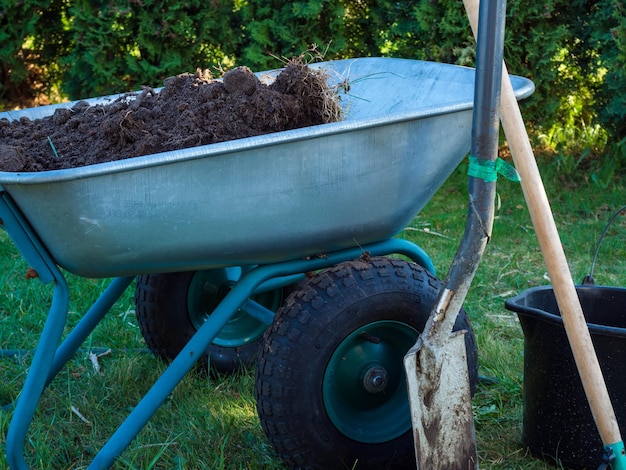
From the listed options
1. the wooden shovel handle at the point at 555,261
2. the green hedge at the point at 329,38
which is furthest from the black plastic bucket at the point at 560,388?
the green hedge at the point at 329,38

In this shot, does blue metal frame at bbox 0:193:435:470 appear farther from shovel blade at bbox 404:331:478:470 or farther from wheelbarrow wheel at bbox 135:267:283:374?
wheelbarrow wheel at bbox 135:267:283:374

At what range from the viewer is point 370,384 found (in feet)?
6.18

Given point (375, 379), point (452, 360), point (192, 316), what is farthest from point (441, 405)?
point (192, 316)

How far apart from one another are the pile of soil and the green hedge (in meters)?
2.28

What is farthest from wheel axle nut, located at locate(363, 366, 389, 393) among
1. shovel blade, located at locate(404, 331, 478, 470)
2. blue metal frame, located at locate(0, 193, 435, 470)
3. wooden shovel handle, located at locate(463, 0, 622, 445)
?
wooden shovel handle, located at locate(463, 0, 622, 445)

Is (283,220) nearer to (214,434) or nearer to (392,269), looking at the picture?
(392,269)

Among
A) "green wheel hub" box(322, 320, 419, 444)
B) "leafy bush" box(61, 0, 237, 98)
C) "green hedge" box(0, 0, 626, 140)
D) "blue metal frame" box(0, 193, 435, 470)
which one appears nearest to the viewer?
"blue metal frame" box(0, 193, 435, 470)

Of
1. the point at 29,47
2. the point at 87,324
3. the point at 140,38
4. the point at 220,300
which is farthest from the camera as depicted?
the point at 29,47

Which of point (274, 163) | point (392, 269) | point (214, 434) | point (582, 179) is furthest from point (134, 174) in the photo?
point (582, 179)

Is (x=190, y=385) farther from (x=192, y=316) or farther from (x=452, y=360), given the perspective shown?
(x=452, y=360)

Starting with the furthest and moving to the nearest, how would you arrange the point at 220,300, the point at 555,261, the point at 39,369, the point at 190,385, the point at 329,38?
1. the point at 329,38
2. the point at 220,300
3. the point at 190,385
4. the point at 39,369
5. the point at 555,261

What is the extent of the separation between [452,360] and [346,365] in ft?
0.91

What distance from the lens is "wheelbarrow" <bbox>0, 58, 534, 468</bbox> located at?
1.61 m

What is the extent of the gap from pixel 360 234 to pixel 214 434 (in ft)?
2.23
